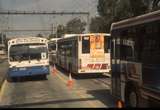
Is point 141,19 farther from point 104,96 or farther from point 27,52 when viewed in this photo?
point 27,52

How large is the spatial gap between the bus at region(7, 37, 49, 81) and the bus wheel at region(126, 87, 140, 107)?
14.3 m

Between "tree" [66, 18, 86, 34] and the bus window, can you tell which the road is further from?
"tree" [66, 18, 86, 34]

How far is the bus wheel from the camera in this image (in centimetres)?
1316

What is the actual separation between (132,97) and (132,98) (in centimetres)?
3

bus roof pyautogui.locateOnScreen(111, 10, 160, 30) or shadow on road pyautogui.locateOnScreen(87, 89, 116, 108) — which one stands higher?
bus roof pyautogui.locateOnScreen(111, 10, 160, 30)

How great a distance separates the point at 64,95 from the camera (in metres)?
19.8

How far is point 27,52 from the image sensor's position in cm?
2806

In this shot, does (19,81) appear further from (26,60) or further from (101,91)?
(101,91)

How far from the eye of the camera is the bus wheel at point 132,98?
13164 mm

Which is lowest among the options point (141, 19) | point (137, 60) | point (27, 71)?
point (27, 71)

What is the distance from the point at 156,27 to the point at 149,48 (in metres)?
0.76

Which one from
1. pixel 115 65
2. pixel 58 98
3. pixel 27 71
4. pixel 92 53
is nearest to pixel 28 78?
pixel 27 71

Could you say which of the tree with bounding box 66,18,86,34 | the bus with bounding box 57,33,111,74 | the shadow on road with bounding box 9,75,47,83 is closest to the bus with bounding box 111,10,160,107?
the bus with bounding box 57,33,111,74

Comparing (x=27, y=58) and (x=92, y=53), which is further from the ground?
(x=92, y=53)
